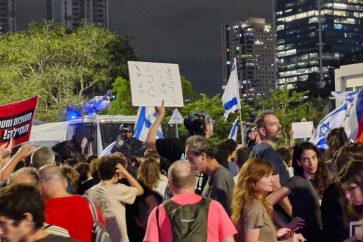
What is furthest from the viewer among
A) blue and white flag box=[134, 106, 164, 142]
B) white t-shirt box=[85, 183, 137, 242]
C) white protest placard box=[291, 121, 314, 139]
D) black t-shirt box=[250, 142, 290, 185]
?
white protest placard box=[291, 121, 314, 139]

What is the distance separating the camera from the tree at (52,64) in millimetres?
44906

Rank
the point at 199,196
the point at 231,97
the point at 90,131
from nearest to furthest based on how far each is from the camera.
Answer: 1. the point at 199,196
2. the point at 231,97
3. the point at 90,131

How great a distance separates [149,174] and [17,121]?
390 cm

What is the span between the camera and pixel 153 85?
382 inches

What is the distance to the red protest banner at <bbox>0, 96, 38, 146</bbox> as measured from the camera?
11.4 meters

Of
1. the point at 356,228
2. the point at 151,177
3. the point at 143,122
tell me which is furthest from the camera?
the point at 143,122

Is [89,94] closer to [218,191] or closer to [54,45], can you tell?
[54,45]

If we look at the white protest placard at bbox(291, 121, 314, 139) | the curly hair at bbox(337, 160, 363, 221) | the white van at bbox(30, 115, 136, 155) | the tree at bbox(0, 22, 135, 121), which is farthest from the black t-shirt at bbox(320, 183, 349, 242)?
the tree at bbox(0, 22, 135, 121)

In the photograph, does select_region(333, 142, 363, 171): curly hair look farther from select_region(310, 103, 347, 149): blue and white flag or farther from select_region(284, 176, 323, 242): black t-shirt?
select_region(310, 103, 347, 149): blue and white flag

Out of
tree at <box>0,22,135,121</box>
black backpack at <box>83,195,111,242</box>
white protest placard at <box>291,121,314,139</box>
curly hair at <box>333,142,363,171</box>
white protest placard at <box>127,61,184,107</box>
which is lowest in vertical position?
black backpack at <box>83,195,111,242</box>

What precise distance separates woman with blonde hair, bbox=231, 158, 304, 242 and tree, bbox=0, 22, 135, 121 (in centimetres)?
3885

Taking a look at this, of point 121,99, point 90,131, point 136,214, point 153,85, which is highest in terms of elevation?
point 121,99

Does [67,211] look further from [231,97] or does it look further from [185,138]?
[231,97]

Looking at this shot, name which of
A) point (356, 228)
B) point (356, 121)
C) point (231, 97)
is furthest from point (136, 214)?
point (231, 97)
